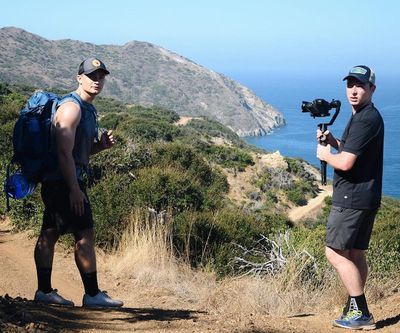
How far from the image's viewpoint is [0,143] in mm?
9961

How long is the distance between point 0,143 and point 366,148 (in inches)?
302

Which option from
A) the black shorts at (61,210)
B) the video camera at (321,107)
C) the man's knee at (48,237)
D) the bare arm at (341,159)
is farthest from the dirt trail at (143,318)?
the video camera at (321,107)

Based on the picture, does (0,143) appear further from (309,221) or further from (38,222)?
(309,221)

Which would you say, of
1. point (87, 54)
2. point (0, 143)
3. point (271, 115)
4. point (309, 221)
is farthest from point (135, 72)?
point (0, 143)

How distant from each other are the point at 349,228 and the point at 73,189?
1824 mm

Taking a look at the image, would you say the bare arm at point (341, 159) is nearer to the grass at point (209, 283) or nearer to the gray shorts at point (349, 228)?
the gray shorts at point (349, 228)

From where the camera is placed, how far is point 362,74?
A: 3766 mm

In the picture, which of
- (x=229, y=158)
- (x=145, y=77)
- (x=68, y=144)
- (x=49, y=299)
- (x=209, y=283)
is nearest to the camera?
(x=68, y=144)

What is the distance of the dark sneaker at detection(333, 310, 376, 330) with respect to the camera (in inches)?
156

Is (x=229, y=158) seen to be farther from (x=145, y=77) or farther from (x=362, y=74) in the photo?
(x=145, y=77)

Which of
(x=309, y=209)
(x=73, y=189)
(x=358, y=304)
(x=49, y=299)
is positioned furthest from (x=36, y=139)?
(x=309, y=209)

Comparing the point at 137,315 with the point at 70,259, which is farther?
the point at 70,259

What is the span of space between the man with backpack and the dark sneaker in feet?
5.20

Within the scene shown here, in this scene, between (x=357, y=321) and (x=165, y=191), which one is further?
(x=165, y=191)
